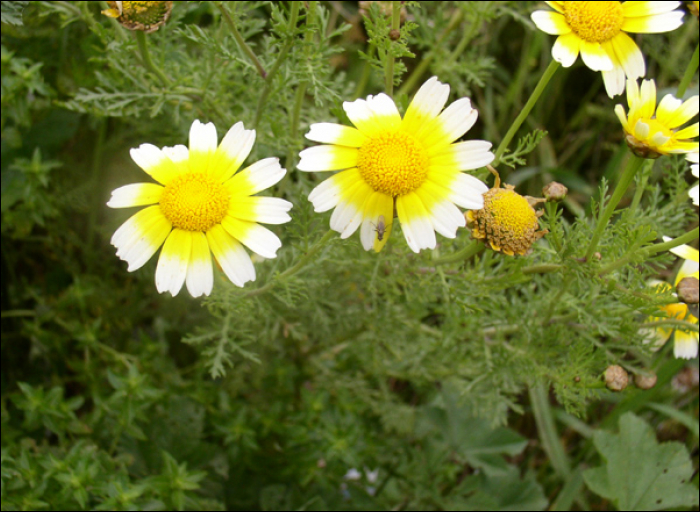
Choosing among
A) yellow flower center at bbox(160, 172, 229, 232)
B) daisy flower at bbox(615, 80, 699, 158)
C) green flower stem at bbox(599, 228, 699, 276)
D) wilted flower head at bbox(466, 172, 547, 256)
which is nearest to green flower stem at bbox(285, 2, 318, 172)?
yellow flower center at bbox(160, 172, 229, 232)

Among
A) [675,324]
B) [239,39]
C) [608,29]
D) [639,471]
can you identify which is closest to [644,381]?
[675,324]

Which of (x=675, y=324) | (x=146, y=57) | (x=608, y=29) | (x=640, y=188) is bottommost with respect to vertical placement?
(x=675, y=324)

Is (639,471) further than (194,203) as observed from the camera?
Yes

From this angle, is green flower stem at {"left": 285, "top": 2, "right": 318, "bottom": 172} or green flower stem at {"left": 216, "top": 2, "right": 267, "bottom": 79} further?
green flower stem at {"left": 285, "top": 2, "right": 318, "bottom": 172}

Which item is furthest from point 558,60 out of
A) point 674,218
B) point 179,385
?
point 179,385

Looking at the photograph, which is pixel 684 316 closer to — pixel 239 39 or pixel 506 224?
pixel 506 224

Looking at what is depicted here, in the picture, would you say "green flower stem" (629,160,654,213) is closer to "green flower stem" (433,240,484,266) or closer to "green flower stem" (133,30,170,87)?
"green flower stem" (433,240,484,266)

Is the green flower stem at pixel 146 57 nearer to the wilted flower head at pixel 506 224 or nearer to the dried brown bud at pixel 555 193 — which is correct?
the wilted flower head at pixel 506 224
